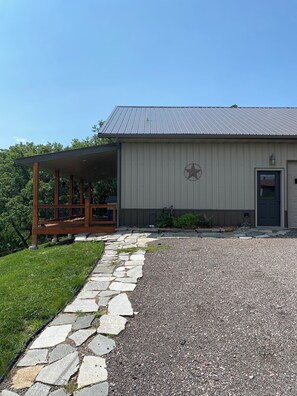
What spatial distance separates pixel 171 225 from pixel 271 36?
345 inches

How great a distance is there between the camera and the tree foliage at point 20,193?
832 inches

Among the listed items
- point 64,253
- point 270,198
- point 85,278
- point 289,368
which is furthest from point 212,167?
point 289,368

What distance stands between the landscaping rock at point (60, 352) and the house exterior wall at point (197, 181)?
6865mm

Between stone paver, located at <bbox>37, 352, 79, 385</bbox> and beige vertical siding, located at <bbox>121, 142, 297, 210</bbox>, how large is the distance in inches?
279

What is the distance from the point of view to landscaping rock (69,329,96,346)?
250cm

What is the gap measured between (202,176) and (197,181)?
237mm

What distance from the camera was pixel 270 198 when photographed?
943 centimetres

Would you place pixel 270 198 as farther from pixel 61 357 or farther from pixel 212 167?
pixel 61 357

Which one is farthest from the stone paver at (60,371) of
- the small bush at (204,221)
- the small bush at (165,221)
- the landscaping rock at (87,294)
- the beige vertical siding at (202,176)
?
the beige vertical siding at (202,176)

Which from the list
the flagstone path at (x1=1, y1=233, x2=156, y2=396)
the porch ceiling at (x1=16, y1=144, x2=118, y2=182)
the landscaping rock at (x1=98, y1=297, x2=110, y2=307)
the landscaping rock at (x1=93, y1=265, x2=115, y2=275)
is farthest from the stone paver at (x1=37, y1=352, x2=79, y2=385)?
the porch ceiling at (x1=16, y1=144, x2=118, y2=182)

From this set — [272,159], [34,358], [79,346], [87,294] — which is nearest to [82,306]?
[87,294]

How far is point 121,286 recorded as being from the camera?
12.8 ft

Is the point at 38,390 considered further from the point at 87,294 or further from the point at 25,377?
the point at 87,294

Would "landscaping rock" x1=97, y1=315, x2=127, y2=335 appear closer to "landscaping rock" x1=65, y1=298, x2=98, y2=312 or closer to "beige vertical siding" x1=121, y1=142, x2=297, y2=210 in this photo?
"landscaping rock" x1=65, y1=298, x2=98, y2=312
